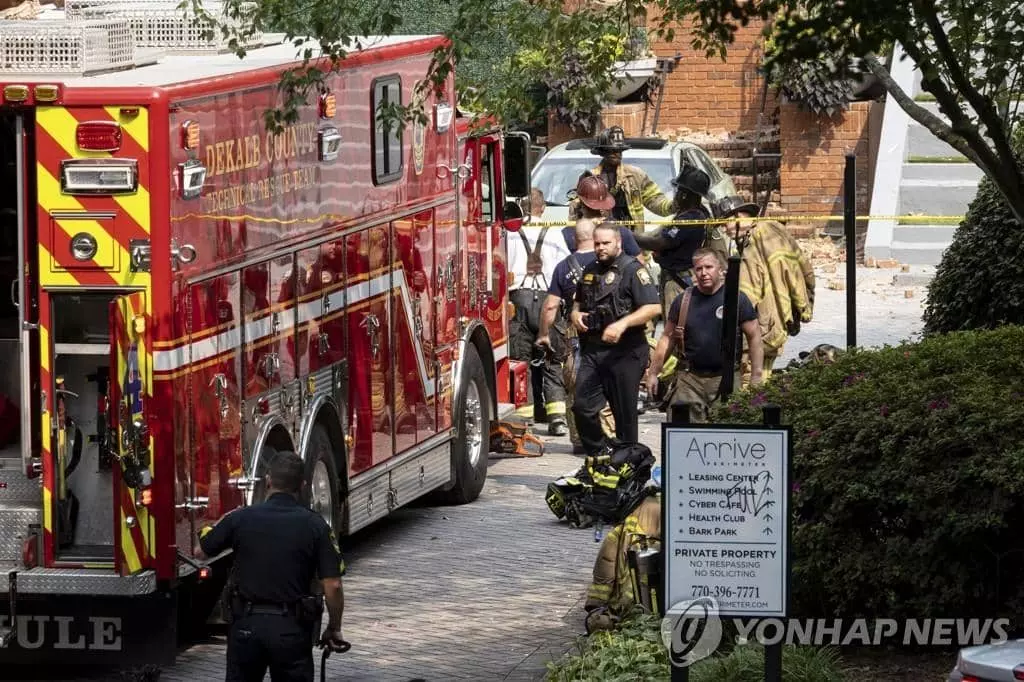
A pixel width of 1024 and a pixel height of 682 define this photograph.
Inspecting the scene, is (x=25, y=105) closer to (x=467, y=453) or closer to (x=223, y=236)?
(x=223, y=236)

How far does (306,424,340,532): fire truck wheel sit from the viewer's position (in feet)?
34.4

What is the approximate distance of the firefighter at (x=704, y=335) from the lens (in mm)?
12391

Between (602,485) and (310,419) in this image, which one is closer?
(310,419)

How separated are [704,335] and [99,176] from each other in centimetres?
489

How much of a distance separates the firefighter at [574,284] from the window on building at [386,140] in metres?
2.11

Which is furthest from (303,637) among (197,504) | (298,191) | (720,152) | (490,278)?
(720,152)

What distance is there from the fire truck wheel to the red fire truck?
0.02 m

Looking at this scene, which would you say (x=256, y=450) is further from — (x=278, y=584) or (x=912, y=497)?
(x=912, y=497)

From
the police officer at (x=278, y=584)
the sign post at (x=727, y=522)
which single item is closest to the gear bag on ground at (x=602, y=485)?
the police officer at (x=278, y=584)

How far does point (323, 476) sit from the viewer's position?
10.8 meters

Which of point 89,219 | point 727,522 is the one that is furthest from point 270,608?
point 89,219

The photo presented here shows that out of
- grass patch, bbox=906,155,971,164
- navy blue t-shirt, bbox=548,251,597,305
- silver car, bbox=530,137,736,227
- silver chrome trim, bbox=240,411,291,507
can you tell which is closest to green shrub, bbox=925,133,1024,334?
navy blue t-shirt, bbox=548,251,597,305

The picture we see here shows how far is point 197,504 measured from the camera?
8.98 metres

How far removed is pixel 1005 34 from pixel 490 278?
6791 mm
